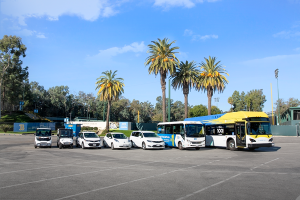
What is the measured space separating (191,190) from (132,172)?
12.5 ft

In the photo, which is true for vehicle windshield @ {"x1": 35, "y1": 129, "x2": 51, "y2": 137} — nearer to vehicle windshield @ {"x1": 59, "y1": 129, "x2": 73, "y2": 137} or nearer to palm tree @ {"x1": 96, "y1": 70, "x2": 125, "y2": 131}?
vehicle windshield @ {"x1": 59, "y1": 129, "x2": 73, "y2": 137}

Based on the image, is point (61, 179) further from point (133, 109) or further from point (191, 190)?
point (133, 109)

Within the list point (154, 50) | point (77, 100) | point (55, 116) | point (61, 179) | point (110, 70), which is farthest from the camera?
point (77, 100)

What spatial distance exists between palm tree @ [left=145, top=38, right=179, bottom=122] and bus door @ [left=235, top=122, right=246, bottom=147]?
16.0m

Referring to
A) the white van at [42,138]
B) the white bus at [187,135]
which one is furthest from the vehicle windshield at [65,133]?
the white bus at [187,135]

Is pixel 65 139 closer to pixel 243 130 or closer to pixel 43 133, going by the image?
pixel 43 133

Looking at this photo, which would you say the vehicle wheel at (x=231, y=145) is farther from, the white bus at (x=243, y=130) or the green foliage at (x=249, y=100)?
the green foliage at (x=249, y=100)

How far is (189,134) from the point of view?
74.6 ft

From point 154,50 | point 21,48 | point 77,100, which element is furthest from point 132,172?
point 77,100

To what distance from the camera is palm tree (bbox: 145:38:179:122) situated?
3669cm

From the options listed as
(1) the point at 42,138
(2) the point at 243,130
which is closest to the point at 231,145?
(2) the point at 243,130

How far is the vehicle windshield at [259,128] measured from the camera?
801 inches

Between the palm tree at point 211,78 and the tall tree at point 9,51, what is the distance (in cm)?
5164

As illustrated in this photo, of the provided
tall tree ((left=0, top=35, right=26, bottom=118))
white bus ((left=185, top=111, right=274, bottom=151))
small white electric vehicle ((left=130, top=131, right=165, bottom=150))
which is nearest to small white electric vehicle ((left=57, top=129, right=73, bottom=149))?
small white electric vehicle ((left=130, top=131, right=165, bottom=150))
